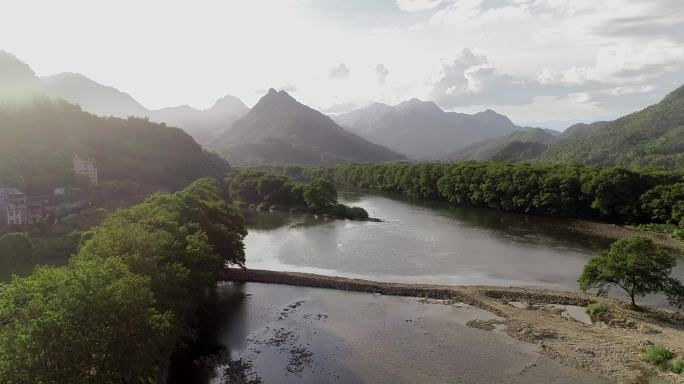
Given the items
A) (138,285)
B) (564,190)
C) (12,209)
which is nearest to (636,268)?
(138,285)

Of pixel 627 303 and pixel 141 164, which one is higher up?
pixel 141 164

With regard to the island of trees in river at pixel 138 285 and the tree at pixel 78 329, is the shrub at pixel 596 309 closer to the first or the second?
the island of trees in river at pixel 138 285

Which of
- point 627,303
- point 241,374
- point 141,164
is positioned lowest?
point 241,374

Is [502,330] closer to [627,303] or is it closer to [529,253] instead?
[627,303]

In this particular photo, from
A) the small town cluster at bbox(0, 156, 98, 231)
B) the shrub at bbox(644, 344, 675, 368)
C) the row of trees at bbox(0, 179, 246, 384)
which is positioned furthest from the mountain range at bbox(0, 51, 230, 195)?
the shrub at bbox(644, 344, 675, 368)

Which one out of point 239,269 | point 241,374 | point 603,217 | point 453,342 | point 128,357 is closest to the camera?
point 128,357

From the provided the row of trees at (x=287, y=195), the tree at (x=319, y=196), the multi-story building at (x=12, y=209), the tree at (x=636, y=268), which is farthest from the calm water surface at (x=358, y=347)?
the tree at (x=319, y=196)

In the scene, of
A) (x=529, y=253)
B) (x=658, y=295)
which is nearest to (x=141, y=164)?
(x=529, y=253)
